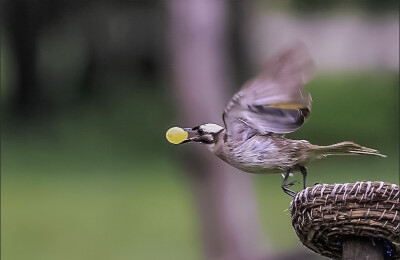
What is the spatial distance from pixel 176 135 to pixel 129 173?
13505 mm

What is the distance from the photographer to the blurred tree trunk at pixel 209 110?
10.4 m

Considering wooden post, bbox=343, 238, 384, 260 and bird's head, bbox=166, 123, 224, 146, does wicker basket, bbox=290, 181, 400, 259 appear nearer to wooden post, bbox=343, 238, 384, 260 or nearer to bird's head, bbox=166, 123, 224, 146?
wooden post, bbox=343, 238, 384, 260

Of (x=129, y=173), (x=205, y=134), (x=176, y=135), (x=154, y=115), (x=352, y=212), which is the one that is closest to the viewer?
(x=352, y=212)

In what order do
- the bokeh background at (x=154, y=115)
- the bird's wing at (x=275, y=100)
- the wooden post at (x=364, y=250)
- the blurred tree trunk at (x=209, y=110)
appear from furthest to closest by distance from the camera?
the bokeh background at (x=154, y=115) < the blurred tree trunk at (x=209, y=110) < the bird's wing at (x=275, y=100) < the wooden post at (x=364, y=250)

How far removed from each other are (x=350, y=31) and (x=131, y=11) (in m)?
4.88

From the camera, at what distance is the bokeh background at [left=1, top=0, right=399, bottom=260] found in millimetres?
10828

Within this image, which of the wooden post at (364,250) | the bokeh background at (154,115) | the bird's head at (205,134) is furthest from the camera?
the bokeh background at (154,115)

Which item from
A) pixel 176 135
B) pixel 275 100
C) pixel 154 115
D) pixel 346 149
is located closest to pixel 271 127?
pixel 275 100

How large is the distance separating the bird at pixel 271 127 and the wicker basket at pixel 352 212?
0.36m

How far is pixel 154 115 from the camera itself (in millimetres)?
19516

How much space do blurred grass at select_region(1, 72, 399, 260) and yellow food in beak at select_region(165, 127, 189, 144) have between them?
721 cm

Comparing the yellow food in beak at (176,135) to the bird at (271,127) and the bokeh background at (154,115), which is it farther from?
the bokeh background at (154,115)

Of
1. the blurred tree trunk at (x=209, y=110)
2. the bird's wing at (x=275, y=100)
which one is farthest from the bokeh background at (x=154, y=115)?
the bird's wing at (x=275, y=100)

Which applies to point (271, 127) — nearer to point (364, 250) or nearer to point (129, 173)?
point (364, 250)
